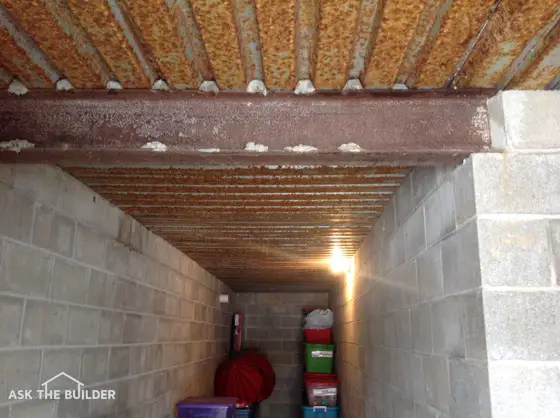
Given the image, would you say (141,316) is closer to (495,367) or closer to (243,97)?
(243,97)

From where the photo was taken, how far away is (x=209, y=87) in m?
1.60

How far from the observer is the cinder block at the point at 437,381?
6.15 ft

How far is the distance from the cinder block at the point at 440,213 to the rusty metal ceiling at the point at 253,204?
292 mm

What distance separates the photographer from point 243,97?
161 cm

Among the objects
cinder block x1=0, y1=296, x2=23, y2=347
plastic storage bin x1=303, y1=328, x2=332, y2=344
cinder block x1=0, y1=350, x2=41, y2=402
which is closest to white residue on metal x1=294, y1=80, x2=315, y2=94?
cinder block x1=0, y1=296, x2=23, y2=347

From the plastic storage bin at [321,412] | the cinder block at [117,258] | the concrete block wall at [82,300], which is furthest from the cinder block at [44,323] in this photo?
the plastic storage bin at [321,412]

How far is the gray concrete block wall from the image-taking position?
1.61 m

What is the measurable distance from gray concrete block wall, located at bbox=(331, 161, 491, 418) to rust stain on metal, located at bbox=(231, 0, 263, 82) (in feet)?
2.59

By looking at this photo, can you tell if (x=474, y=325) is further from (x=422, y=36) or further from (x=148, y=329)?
(x=148, y=329)

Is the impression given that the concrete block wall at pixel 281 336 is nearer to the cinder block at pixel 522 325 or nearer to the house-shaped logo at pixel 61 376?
the house-shaped logo at pixel 61 376

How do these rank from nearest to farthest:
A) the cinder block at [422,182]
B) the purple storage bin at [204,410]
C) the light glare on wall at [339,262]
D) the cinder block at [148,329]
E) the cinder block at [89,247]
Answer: the cinder block at [422,182] → the cinder block at [89,247] → the cinder block at [148,329] → the purple storage bin at [204,410] → the light glare on wall at [339,262]

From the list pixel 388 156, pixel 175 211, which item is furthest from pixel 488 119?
pixel 175 211

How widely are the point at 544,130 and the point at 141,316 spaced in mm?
2841

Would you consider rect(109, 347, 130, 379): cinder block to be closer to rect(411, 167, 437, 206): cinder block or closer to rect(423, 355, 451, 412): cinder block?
rect(423, 355, 451, 412): cinder block
